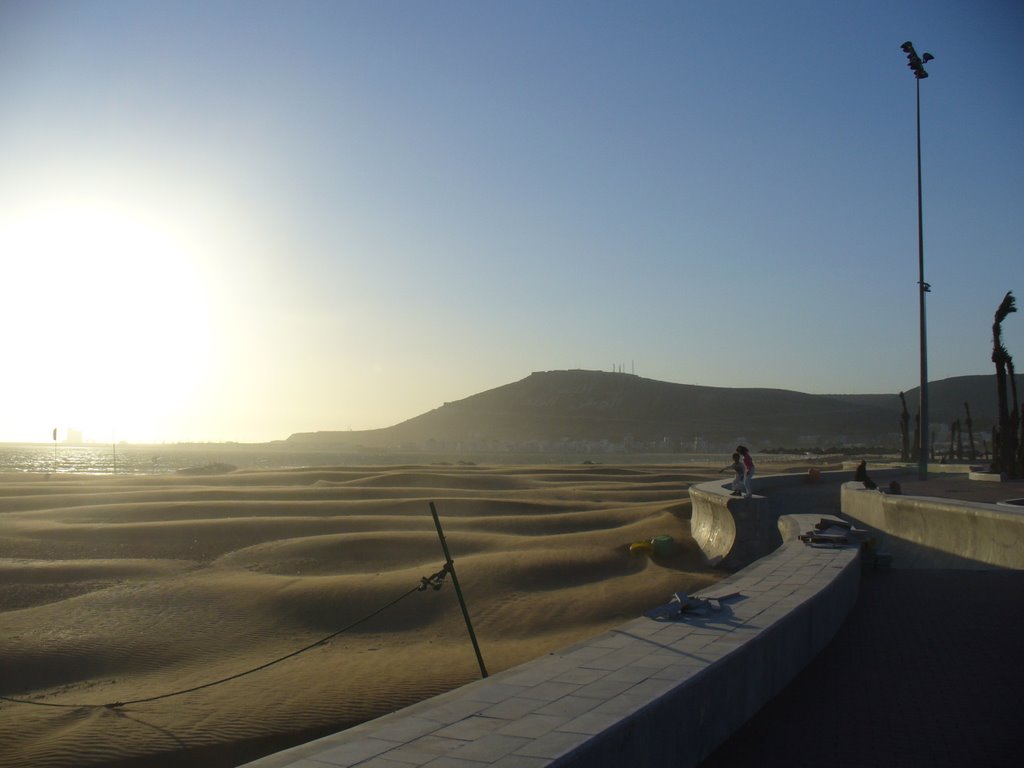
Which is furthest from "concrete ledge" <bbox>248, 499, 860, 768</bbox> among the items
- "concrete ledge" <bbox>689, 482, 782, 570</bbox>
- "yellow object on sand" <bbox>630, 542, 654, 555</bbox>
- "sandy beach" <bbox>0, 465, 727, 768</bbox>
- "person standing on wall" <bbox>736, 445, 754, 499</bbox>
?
"yellow object on sand" <bbox>630, 542, 654, 555</bbox>

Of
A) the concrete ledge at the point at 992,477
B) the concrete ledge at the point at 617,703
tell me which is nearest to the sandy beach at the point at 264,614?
the concrete ledge at the point at 617,703

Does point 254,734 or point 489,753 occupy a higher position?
point 489,753

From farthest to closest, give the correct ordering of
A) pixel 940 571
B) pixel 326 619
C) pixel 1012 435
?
pixel 1012 435
pixel 326 619
pixel 940 571

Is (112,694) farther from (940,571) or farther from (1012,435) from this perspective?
(1012,435)

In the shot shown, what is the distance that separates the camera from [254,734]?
903cm

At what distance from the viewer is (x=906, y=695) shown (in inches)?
258

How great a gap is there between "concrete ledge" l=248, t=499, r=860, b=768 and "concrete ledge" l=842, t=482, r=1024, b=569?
20.6 ft

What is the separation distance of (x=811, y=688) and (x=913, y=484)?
78.5 ft

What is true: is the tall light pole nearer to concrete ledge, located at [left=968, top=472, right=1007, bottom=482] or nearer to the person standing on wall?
concrete ledge, located at [left=968, top=472, right=1007, bottom=482]

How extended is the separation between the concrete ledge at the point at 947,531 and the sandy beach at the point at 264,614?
354cm

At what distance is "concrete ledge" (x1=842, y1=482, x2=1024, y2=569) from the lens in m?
12.5

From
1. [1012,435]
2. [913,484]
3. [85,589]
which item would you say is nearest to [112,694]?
[85,589]

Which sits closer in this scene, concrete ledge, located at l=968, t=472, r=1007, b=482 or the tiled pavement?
the tiled pavement

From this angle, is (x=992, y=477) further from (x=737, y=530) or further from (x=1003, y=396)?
(x=737, y=530)
